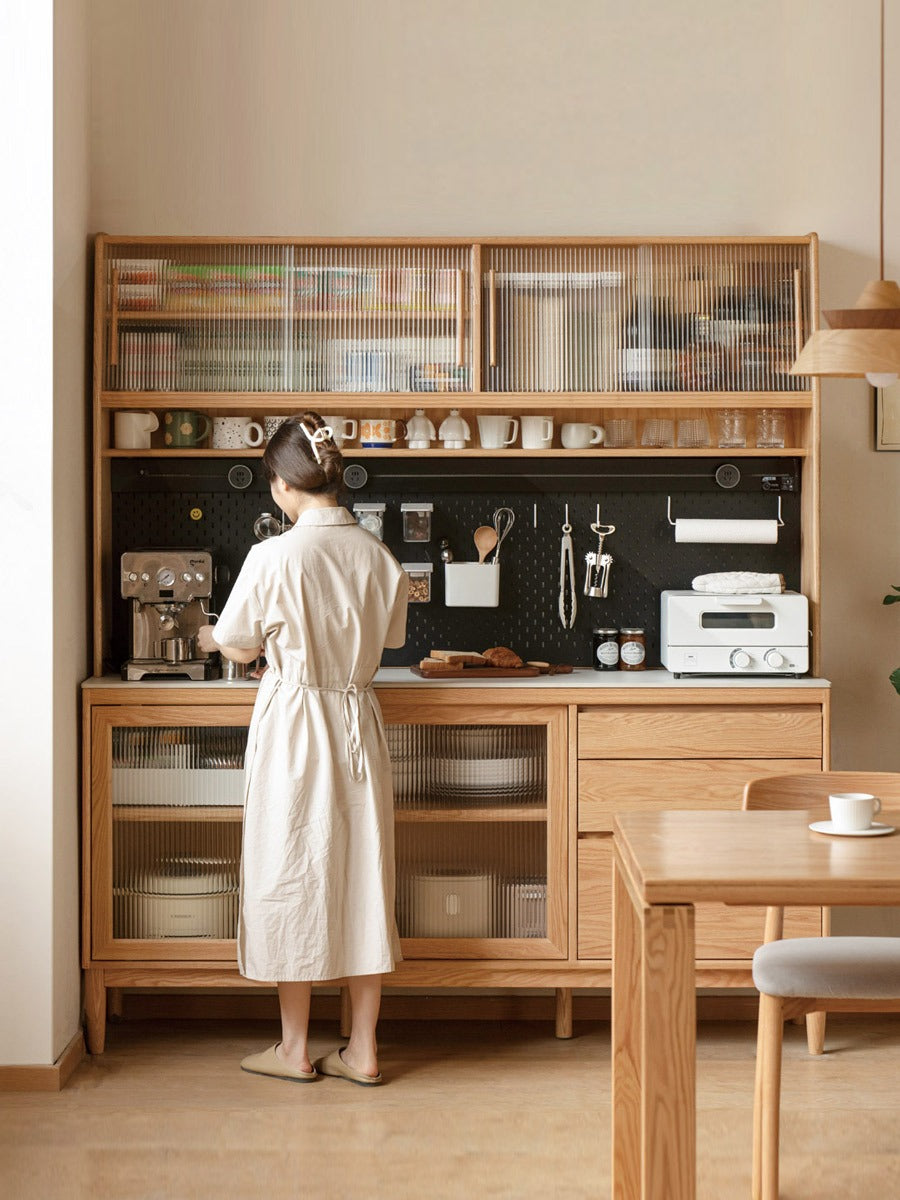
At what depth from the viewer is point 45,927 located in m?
3.33

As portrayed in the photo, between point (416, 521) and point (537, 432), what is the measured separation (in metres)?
0.48


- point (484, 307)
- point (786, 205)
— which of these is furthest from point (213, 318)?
point (786, 205)

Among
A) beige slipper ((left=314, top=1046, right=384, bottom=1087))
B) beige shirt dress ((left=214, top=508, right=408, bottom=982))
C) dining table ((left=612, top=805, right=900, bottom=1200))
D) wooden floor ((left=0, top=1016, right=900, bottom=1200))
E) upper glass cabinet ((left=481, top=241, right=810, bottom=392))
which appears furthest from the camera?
upper glass cabinet ((left=481, top=241, right=810, bottom=392))

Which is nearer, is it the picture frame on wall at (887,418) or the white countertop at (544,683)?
the white countertop at (544,683)

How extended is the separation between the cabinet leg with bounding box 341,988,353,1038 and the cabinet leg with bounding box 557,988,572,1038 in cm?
61

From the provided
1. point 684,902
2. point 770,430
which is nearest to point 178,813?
point 684,902

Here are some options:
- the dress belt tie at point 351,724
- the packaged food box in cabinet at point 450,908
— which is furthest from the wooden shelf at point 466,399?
the packaged food box in cabinet at point 450,908

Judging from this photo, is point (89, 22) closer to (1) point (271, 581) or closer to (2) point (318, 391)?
(2) point (318, 391)

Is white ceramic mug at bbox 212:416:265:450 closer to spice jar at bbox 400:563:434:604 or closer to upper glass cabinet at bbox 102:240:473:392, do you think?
upper glass cabinet at bbox 102:240:473:392

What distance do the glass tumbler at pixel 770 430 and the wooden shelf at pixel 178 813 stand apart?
192 cm

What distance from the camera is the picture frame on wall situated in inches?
159

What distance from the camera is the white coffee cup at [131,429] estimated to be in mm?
3861

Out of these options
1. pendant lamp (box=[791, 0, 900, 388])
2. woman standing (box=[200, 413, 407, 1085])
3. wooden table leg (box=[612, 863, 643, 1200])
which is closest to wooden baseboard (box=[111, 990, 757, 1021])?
woman standing (box=[200, 413, 407, 1085])

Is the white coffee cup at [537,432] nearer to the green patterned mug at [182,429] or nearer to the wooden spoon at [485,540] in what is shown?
the wooden spoon at [485,540]
